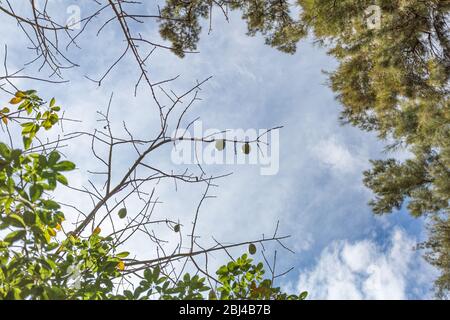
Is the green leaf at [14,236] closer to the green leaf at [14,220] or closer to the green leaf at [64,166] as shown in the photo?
the green leaf at [14,220]

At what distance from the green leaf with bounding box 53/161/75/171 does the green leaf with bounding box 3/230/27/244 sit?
167mm

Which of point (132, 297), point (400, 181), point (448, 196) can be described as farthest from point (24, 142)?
point (400, 181)

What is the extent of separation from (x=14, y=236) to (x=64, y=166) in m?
0.20

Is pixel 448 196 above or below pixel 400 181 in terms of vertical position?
below

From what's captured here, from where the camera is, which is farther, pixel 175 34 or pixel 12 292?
pixel 175 34

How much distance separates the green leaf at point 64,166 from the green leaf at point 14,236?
0.55 feet

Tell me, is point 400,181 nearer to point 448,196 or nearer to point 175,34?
point 448,196

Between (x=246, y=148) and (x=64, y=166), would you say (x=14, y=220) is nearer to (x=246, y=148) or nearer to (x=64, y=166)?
(x=64, y=166)

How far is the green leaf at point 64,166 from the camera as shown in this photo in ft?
2.82

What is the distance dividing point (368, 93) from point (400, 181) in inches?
54.3

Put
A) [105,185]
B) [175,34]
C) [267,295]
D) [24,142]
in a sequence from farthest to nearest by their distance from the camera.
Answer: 1. [175,34]
2. [105,185]
3. [267,295]
4. [24,142]

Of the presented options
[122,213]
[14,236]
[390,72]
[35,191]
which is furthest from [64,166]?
[390,72]

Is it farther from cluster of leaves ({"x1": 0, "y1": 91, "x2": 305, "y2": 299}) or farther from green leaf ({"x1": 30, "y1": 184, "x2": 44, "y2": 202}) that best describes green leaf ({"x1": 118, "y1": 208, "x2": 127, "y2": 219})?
green leaf ({"x1": 30, "y1": 184, "x2": 44, "y2": 202})

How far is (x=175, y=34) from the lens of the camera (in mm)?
5184
